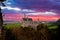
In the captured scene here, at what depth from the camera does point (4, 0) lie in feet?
8.29

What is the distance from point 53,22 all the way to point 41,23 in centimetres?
17

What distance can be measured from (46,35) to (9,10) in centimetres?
60

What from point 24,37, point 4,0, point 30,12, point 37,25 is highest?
point 4,0

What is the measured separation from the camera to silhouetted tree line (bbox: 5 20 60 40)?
2478 millimetres

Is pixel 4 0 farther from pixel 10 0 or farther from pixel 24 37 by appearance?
pixel 24 37

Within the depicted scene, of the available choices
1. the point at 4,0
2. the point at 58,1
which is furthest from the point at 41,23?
the point at 4,0

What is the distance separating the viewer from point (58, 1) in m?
2.57

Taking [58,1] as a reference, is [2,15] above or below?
below

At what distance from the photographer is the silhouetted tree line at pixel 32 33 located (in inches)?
97.6

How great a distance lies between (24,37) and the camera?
8.14 ft

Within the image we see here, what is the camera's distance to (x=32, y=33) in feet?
8.20

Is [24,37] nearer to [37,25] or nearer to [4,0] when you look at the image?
[37,25]

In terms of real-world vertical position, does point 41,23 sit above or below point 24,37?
above

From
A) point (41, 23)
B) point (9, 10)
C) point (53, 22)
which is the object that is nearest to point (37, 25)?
point (41, 23)
